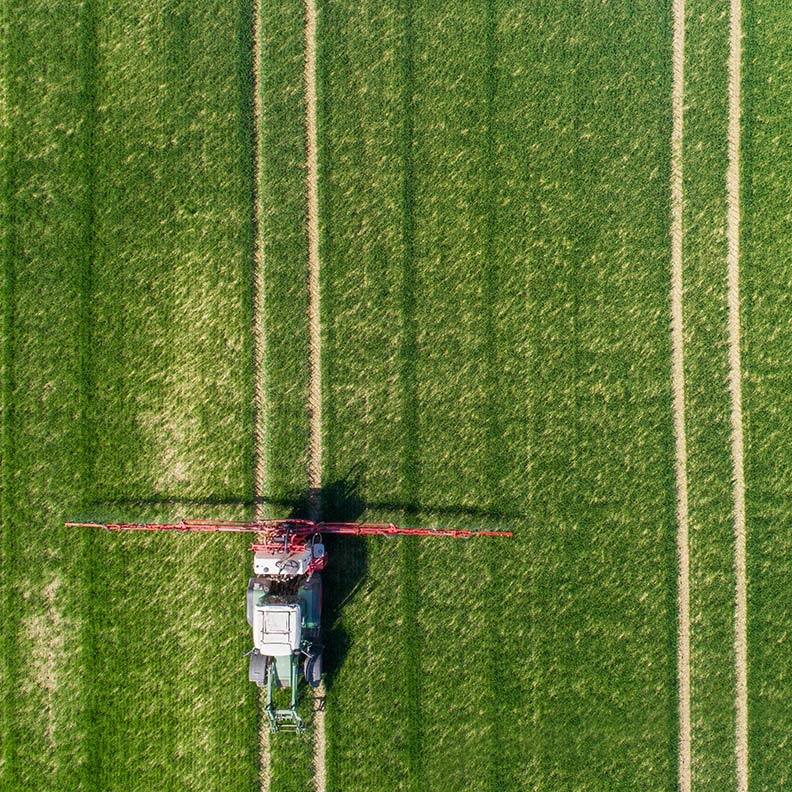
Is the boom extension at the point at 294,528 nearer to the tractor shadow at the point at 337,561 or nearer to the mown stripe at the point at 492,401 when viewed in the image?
the tractor shadow at the point at 337,561

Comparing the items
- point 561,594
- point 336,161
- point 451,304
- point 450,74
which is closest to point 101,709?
point 561,594

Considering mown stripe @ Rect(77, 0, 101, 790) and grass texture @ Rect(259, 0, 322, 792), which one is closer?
mown stripe @ Rect(77, 0, 101, 790)

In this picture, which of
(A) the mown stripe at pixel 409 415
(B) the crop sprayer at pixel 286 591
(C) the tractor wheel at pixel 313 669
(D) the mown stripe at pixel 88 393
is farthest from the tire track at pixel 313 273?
(D) the mown stripe at pixel 88 393

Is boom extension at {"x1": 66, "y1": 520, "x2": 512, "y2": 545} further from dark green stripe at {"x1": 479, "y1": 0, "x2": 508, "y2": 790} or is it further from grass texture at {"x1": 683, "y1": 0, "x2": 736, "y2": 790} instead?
grass texture at {"x1": 683, "y1": 0, "x2": 736, "y2": 790}

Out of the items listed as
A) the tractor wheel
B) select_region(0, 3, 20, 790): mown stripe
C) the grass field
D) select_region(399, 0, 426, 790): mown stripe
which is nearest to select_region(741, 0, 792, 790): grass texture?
the grass field

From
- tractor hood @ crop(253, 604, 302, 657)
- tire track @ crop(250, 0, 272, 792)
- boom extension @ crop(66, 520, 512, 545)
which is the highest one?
tire track @ crop(250, 0, 272, 792)

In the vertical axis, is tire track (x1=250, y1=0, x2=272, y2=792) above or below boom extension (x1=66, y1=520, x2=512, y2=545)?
above

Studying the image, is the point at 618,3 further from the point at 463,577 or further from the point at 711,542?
the point at 463,577

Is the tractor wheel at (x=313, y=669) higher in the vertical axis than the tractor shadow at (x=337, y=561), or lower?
lower
